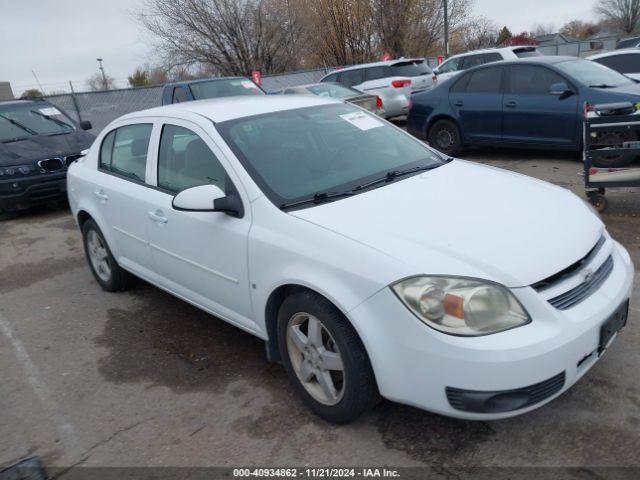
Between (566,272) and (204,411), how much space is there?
6.77ft

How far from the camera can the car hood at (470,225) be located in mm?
2439

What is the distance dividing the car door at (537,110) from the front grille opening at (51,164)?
681 centimetres

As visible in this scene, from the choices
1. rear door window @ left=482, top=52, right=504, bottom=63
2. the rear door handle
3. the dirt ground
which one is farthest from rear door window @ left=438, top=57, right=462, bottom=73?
the rear door handle

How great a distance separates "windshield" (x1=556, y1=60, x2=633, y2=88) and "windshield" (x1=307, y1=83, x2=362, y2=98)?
16.2 feet

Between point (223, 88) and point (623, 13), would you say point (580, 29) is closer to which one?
point (623, 13)

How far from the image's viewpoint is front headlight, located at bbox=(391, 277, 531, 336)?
7.70 ft

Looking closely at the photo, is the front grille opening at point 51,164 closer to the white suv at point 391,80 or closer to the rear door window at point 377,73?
the white suv at point 391,80

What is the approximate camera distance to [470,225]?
271 centimetres

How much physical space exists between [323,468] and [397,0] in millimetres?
29407

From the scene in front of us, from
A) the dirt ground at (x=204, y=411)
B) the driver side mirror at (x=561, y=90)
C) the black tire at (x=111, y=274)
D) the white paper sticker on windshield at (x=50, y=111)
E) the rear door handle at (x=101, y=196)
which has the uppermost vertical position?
the white paper sticker on windshield at (x=50, y=111)

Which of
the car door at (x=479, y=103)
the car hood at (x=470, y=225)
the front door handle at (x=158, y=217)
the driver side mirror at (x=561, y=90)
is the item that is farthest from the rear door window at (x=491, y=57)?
the front door handle at (x=158, y=217)

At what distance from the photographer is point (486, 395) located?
2.32m

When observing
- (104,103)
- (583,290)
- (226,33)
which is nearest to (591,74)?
(583,290)

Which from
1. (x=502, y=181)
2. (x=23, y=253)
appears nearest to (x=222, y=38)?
(x=23, y=253)
